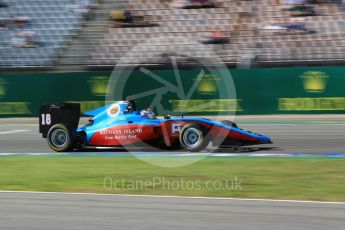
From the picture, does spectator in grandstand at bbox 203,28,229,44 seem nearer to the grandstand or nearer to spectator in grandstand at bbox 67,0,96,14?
the grandstand

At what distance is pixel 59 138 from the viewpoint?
11.9m

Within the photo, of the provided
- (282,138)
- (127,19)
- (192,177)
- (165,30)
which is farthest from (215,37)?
(192,177)

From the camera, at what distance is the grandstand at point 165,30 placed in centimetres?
2017

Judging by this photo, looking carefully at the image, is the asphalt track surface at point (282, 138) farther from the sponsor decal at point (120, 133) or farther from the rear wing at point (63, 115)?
the rear wing at point (63, 115)

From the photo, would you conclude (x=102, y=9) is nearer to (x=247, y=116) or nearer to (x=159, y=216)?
(x=247, y=116)

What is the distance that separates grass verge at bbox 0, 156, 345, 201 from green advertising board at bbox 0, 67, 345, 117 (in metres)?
8.74

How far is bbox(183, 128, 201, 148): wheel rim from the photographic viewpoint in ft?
35.9

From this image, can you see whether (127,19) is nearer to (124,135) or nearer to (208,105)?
(208,105)

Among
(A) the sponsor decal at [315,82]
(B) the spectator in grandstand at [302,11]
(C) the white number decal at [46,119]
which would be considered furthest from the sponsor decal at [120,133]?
(B) the spectator in grandstand at [302,11]

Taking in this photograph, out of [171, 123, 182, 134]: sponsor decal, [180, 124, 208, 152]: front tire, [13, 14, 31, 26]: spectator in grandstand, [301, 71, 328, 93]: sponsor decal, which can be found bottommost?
[180, 124, 208, 152]: front tire

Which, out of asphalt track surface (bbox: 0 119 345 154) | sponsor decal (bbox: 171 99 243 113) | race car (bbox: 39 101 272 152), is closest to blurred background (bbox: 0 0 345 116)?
sponsor decal (bbox: 171 99 243 113)

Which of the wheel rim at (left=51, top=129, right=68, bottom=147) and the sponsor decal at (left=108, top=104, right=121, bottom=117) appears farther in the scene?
the wheel rim at (left=51, top=129, right=68, bottom=147)

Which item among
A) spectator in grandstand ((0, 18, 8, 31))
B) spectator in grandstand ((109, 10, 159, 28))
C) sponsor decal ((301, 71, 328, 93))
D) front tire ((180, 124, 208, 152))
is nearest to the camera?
front tire ((180, 124, 208, 152))

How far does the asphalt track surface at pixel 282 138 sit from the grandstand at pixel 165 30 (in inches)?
143
